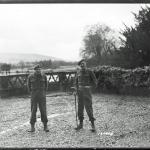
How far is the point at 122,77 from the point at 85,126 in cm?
681

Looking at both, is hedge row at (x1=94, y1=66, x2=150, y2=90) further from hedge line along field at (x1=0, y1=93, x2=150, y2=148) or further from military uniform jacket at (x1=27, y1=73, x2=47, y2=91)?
military uniform jacket at (x1=27, y1=73, x2=47, y2=91)

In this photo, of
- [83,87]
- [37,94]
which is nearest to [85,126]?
[83,87]

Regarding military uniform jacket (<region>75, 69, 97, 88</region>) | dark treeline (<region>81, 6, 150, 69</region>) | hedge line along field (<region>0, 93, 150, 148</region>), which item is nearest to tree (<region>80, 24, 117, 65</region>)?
dark treeline (<region>81, 6, 150, 69</region>)

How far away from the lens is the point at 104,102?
14.5 meters

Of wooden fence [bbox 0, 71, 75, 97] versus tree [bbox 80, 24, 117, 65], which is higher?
tree [bbox 80, 24, 117, 65]

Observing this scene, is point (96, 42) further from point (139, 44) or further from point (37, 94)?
point (37, 94)

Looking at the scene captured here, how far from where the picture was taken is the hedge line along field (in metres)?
7.91

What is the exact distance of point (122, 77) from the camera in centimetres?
1608

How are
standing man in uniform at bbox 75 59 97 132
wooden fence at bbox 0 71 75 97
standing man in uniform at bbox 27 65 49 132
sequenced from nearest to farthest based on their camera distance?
standing man in uniform at bbox 75 59 97 132 → standing man in uniform at bbox 27 65 49 132 → wooden fence at bbox 0 71 75 97

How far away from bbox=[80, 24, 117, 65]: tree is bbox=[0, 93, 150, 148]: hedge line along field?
432 inches

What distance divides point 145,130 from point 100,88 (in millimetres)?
8660

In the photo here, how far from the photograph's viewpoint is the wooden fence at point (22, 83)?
18906 mm

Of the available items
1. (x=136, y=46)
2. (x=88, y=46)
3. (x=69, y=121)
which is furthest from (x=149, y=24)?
(x=69, y=121)

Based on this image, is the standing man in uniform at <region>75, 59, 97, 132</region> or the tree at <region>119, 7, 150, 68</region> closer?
the standing man in uniform at <region>75, 59, 97, 132</region>
